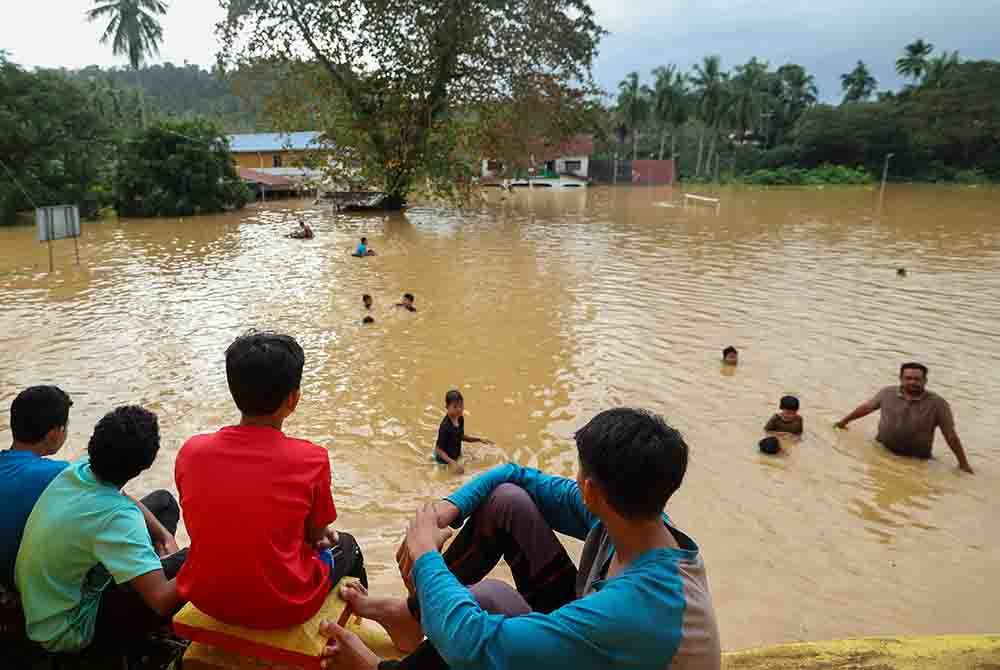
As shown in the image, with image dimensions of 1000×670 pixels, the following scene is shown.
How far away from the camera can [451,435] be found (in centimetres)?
623

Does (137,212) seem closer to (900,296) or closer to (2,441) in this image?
(2,441)

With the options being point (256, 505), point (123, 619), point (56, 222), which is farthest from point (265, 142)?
point (256, 505)

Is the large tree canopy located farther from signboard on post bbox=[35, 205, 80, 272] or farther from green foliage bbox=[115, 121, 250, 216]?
signboard on post bbox=[35, 205, 80, 272]

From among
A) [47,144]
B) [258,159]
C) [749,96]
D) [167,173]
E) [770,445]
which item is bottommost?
[770,445]

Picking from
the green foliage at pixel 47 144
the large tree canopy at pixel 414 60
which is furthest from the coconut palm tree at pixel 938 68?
the green foliage at pixel 47 144

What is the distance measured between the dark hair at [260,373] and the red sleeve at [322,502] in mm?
293

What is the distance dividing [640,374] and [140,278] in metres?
13.3

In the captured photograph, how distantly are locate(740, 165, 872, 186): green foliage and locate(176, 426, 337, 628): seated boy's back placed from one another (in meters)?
66.1

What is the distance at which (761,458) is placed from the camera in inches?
261

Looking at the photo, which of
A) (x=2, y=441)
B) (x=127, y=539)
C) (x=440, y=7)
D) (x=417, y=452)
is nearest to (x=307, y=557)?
(x=127, y=539)

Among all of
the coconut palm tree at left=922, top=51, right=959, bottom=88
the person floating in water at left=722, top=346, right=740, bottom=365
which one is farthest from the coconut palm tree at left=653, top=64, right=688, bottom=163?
the person floating in water at left=722, top=346, right=740, bottom=365

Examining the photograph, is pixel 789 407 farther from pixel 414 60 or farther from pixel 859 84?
pixel 859 84

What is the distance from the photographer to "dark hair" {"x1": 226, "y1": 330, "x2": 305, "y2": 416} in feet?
7.68

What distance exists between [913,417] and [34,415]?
724 centimetres
